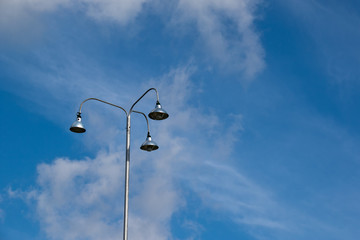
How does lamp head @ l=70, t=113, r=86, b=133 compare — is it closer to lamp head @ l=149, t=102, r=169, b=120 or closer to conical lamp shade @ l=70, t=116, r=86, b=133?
conical lamp shade @ l=70, t=116, r=86, b=133

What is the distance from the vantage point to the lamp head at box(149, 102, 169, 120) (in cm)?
1672

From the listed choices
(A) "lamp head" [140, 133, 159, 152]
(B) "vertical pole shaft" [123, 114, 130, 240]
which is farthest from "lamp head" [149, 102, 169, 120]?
(B) "vertical pole shaft" [123, 114, 130, 240]

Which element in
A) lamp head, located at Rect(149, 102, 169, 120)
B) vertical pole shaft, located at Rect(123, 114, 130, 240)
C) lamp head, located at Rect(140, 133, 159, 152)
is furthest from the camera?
lamp head, located at Rect(140, 133, 159, 152)

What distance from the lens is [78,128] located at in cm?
1678

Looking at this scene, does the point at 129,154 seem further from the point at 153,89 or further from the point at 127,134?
the point at 153,89

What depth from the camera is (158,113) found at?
16.8 m

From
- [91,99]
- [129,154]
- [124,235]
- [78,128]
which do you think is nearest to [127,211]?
[124,235]

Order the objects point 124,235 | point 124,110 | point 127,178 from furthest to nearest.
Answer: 1. point 124,110
2. point 127,178
3. point 124,235

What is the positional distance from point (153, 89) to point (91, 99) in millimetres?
2466

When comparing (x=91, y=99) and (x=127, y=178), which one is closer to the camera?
(x=127, y=178)

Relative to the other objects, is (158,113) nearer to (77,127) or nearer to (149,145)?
(149,145)

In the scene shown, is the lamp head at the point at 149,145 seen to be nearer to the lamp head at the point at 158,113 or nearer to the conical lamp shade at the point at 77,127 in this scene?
the lamp head at the point at 158,113

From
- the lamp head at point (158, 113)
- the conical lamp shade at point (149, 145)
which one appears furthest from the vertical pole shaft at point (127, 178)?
the lamp head at point (158, 113)

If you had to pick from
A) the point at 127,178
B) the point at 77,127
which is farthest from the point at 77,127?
the point at 127,178
